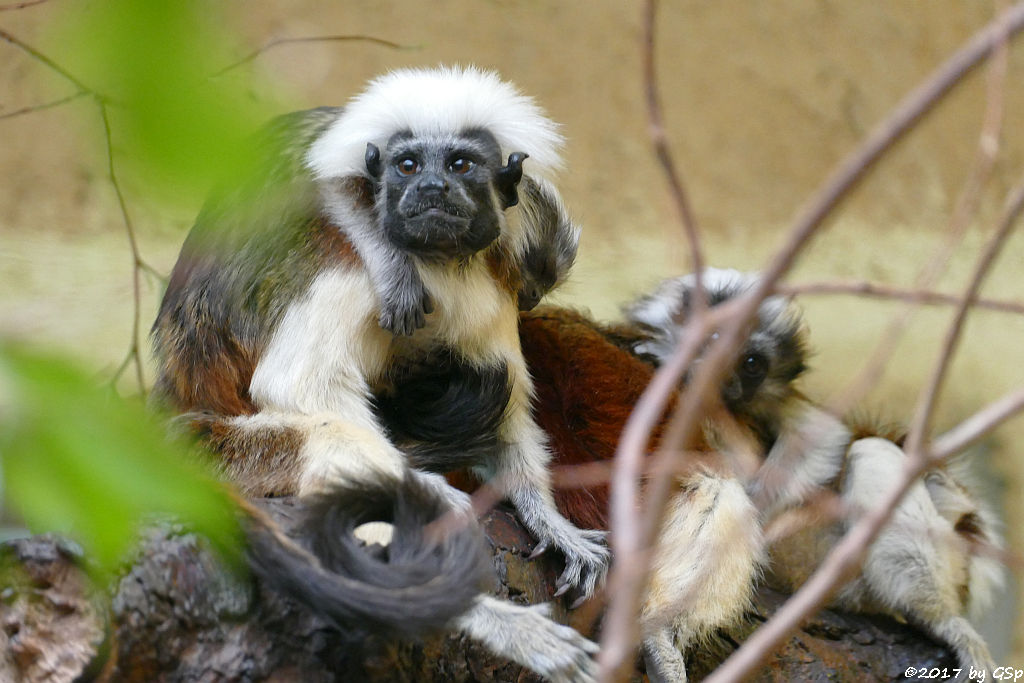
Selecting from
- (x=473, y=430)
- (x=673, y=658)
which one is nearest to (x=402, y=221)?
(x=473, y=430)

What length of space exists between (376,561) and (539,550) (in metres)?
0.80

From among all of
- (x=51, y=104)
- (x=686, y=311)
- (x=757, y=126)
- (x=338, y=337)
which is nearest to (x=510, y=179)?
(x=338, y=337)

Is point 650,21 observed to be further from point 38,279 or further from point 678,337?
point 38,279

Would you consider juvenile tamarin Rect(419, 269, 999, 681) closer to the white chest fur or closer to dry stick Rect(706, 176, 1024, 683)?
the white chest fur

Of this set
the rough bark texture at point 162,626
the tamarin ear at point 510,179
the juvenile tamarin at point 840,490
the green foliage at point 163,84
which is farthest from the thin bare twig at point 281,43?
the juvenile tamarin at point 840,490

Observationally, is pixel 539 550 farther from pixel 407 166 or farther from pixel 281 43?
pixel 281 43

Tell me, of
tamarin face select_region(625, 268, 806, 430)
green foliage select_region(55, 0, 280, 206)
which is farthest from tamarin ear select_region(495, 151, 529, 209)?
green foliage select_region(55, 0, 280, 206)

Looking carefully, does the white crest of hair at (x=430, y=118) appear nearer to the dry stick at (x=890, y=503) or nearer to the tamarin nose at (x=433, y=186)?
the tamarin nose at (x=433, y=186)

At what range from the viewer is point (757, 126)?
5684mm

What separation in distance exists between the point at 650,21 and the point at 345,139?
5.84 ft

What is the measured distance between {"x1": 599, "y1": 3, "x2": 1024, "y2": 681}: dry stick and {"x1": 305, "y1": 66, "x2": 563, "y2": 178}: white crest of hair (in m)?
1.82

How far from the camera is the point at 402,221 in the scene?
2742 mm

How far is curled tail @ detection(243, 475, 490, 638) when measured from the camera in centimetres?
220

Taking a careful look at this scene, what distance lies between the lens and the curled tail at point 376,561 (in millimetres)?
2201
